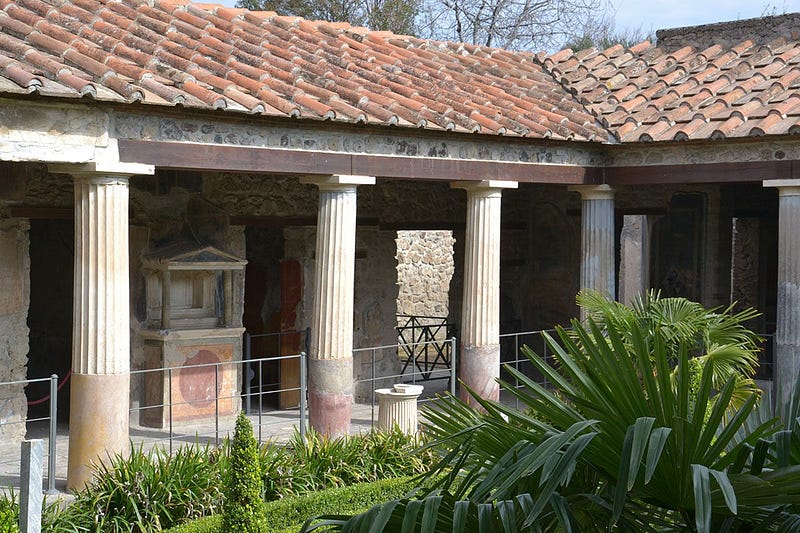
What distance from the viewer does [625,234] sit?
72.7 ft

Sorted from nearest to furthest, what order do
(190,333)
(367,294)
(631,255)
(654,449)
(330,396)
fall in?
(654,449) → (330,396) → (190,333) → (367,294) → (631,255)

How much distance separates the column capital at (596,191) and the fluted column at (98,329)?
523 cm

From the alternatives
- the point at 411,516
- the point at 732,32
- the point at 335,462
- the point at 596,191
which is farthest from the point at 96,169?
the point at 732,32

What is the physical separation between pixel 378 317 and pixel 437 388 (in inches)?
62.7

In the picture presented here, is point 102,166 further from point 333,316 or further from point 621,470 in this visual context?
point 621,470

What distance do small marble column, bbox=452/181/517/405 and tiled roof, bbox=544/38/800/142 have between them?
170 centimetres

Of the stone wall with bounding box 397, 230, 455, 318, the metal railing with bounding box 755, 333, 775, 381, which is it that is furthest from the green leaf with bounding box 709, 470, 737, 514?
the stone wall with bounding box 397, 230, 455, 318

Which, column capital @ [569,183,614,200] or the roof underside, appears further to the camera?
column capital @ [569,183,614,200]

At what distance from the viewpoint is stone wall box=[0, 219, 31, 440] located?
31.5 ft

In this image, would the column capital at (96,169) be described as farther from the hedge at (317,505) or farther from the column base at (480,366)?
the column base at (480,366)

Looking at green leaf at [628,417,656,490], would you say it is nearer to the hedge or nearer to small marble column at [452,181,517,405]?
the hedge

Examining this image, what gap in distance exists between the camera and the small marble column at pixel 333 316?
9.27 m

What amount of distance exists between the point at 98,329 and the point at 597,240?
5593 millimetres

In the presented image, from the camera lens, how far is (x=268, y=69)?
367 inches
